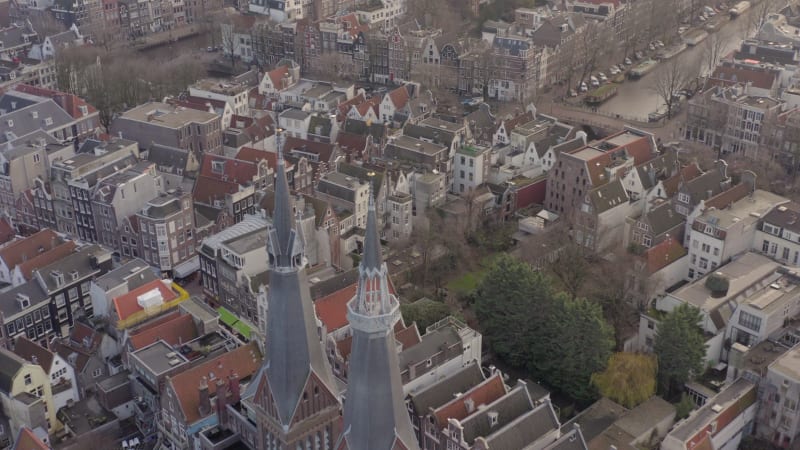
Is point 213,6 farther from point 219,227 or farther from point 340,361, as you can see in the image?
point 340,361

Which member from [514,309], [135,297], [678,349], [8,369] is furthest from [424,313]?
[8,369]

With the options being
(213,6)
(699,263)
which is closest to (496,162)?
(699,263)

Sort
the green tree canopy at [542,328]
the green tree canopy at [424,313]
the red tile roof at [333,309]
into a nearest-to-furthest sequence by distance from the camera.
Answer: the green tree canopy at [542,328], the red tile roof at [333,309], the green tree canopy at [424,313]

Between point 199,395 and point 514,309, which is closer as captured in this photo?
point 199,395

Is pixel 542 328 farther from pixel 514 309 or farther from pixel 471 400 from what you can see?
pixel 471 400

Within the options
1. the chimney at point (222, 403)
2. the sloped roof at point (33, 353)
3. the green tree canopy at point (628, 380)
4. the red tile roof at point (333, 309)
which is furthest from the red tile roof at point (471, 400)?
the sloped roof at point (33, 353)

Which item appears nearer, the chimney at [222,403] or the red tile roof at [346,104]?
the chimney at [222,403]

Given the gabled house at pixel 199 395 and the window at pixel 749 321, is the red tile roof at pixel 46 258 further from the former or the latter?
the window at pixel 749 321
